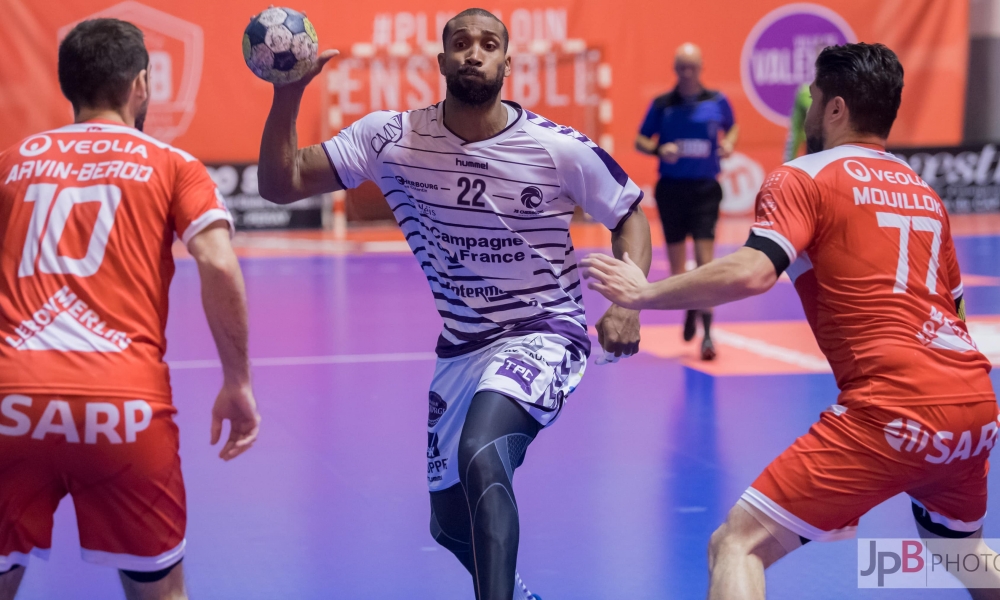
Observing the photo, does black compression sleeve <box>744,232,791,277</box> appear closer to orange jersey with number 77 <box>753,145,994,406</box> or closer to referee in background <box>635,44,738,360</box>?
orange jersey with number 77 <box>753,145,994,406</box>

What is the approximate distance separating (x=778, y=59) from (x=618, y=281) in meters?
17.9

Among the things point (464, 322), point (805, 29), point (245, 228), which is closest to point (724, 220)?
point (805, 29)

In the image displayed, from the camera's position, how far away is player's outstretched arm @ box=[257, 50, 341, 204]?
3982 mm

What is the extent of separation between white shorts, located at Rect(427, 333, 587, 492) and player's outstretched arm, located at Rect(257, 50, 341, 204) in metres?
0.82

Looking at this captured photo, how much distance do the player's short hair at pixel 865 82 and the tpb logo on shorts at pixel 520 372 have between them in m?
1.27

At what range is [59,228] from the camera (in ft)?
9.33

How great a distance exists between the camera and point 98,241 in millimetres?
2857

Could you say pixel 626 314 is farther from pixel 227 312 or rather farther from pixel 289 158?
pixel 227 312

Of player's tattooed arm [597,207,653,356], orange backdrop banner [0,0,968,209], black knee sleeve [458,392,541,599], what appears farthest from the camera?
orange backdrop banner [0,0,968,209]

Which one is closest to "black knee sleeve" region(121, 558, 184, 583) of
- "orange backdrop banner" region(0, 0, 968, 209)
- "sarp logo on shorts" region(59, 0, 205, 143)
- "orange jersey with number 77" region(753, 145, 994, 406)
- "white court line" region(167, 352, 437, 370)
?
"orange jersey with number 77" region(753, 145, 994, 406)

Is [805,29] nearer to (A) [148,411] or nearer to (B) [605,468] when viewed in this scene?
(B) [605,468]

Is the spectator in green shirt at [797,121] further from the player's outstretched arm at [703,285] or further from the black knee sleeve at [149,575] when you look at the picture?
the black knee sleeve at [149,575]

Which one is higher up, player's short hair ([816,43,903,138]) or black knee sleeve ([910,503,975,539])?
player's short hair ([816,43,903,138])

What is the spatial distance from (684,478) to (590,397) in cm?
195
